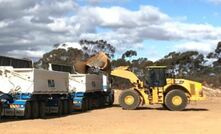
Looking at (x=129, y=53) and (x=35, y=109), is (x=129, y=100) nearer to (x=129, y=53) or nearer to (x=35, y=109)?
(x=35, y=109)

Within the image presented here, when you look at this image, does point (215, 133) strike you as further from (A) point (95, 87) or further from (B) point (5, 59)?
(A) point (95, 87)

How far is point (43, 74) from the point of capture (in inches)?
1089

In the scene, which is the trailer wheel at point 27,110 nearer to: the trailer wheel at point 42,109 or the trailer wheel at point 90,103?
the trailer wheel at point 42,109

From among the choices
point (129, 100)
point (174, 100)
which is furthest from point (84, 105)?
point (174, 100)

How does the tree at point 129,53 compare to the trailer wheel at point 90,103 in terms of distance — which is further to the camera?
the tree at point 129,53

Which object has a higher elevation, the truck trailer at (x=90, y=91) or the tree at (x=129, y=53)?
the tree at (x=129, y=53)

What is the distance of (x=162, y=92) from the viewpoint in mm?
35625

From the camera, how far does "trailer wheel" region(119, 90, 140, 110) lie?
35.7 meters

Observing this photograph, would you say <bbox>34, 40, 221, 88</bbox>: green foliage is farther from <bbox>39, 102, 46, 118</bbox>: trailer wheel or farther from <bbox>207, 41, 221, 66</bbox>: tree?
<bbox>39, 102, 46, 118</bbox>: trailer wheel

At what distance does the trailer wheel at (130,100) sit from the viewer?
35.7 meters

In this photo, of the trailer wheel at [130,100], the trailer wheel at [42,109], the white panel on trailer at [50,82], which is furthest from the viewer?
the trailer wheel at [130,100]

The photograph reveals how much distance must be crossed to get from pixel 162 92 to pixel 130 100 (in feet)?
7.25

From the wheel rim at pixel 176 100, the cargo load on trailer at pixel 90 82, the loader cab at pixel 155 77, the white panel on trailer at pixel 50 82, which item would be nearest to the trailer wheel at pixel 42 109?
the white panel on trailer at pixel 50 82

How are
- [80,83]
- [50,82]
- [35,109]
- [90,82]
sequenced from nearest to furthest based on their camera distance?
[35,109], [50,82], [80,83], [90,82]
